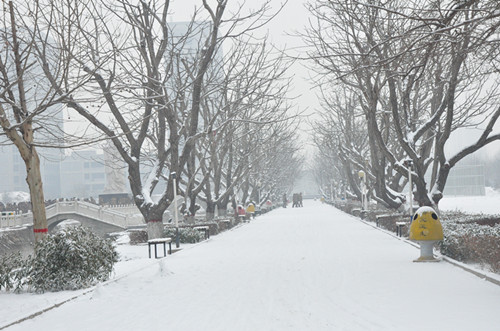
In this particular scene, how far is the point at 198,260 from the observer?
17.7m

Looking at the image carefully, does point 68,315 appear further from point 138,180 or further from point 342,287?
point 138,180

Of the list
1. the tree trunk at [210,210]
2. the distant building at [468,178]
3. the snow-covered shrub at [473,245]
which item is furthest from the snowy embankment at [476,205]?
the snow-covered shrub at [473,245]

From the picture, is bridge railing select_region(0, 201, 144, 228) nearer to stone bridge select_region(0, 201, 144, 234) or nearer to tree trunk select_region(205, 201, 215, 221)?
stone bridge select_region(0, 201, 144, 234)

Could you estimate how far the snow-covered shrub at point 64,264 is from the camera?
473 inches

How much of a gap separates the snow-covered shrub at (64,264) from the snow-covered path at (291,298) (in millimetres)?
582

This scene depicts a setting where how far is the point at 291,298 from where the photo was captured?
10195 millimetres

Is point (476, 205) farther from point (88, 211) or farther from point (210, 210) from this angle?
point (88, 211)

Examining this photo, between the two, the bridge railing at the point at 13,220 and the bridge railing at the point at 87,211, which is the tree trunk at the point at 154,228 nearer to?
the bridge railing at the point at 13,220

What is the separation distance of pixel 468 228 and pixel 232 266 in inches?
241

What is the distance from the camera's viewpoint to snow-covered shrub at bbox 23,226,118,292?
1202cm

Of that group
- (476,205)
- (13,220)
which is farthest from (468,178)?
(13,220)

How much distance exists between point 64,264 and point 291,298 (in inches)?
188

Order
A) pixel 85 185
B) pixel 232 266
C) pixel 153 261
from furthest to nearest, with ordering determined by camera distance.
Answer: pixel 85 185
pixel 153 261
pixel 232 266

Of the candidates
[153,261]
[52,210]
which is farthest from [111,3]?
[52,210]
